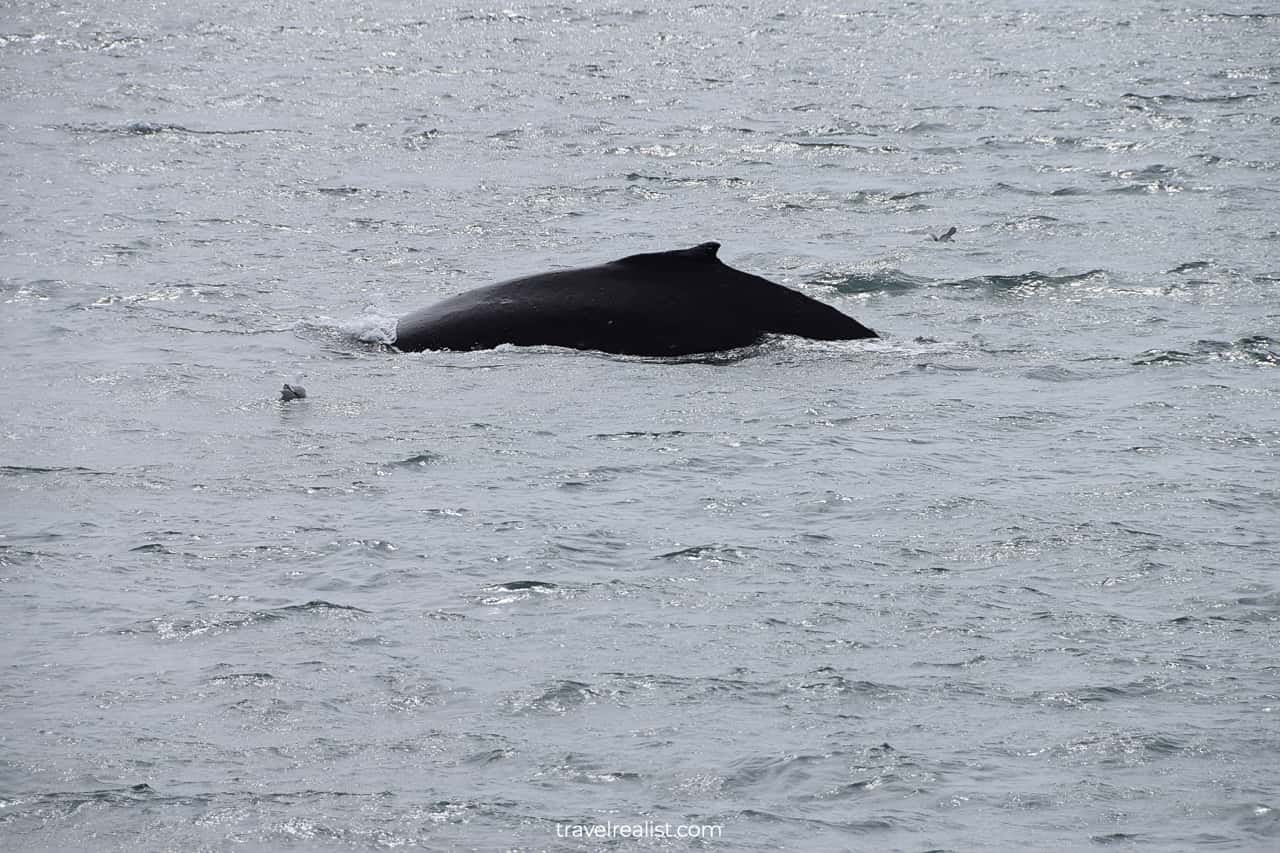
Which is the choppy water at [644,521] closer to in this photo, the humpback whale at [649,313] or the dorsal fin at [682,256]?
the humpback whale at [649,313]

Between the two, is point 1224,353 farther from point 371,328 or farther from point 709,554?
point 371,328

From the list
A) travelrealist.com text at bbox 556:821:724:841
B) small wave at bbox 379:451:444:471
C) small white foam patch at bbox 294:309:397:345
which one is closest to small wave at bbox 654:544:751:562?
small wave at bbox 379:451:444:471

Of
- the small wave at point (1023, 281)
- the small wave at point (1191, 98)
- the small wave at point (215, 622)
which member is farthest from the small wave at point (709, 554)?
the small wave at point (1191, 98)

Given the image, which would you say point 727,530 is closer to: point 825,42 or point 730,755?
point 730,755

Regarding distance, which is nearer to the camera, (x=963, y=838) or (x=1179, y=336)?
(x=963, y=838)

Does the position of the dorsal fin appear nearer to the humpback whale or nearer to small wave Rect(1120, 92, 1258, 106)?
the humpback whale

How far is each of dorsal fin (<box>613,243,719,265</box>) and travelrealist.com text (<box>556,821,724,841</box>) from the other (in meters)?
6.62

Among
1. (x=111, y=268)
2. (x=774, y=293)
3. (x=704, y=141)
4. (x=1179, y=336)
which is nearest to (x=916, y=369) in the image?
(x=774, y=293)

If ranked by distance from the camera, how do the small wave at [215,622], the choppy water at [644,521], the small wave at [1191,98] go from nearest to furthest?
the choppy water at [644,521] → the small wave at [215,622] → the small wave at [1191,98]

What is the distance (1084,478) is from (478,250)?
870 cm

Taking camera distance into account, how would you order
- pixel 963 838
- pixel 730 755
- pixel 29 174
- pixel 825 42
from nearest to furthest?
pixel 963 838
pixel 730 755
pixel 29 174
pixel 825 42

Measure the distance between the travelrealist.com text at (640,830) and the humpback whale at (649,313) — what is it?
6.79m

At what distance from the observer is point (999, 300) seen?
51.4 feet

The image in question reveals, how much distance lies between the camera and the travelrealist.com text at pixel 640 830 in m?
6.41
